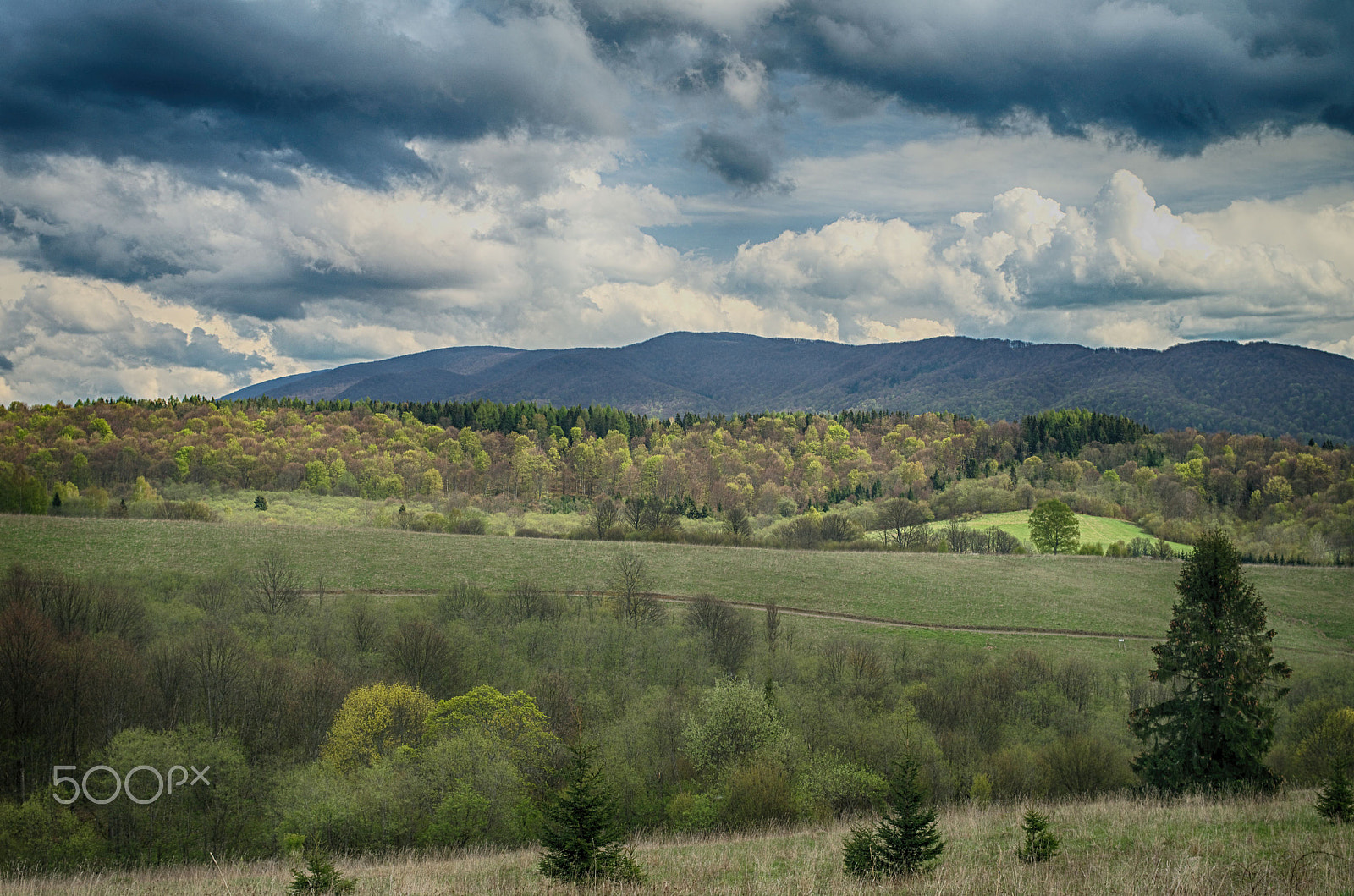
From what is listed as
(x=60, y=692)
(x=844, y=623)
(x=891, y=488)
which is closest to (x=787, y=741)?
(x=844, y=623)

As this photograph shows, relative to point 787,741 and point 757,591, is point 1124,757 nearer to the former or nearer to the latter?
point 787,741

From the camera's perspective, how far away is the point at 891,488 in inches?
7308

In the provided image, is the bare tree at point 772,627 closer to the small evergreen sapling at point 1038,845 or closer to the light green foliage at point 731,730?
the light green foliage at point 731,730

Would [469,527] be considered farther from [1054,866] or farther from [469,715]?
[1054,866]

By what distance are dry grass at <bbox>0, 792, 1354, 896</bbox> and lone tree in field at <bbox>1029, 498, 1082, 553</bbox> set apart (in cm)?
10514

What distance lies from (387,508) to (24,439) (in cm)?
5856

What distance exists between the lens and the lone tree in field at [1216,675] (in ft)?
84.2

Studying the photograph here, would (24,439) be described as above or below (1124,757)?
above

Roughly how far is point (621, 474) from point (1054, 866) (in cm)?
17269

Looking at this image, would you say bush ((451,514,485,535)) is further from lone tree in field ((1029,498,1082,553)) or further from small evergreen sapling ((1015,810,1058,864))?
small evergreen sapling ((1015,810,1058,864))

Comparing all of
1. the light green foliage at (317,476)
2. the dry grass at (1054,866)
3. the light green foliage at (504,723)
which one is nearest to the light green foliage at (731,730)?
the light green foliage at (504,723)

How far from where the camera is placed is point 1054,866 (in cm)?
972

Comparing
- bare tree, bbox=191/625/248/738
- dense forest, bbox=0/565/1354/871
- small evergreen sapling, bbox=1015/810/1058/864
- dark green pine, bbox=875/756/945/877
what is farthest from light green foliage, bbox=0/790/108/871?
small evergreen sapling, bbox=1015/810/1058/864

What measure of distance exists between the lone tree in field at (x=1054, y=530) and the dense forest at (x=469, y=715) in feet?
175
